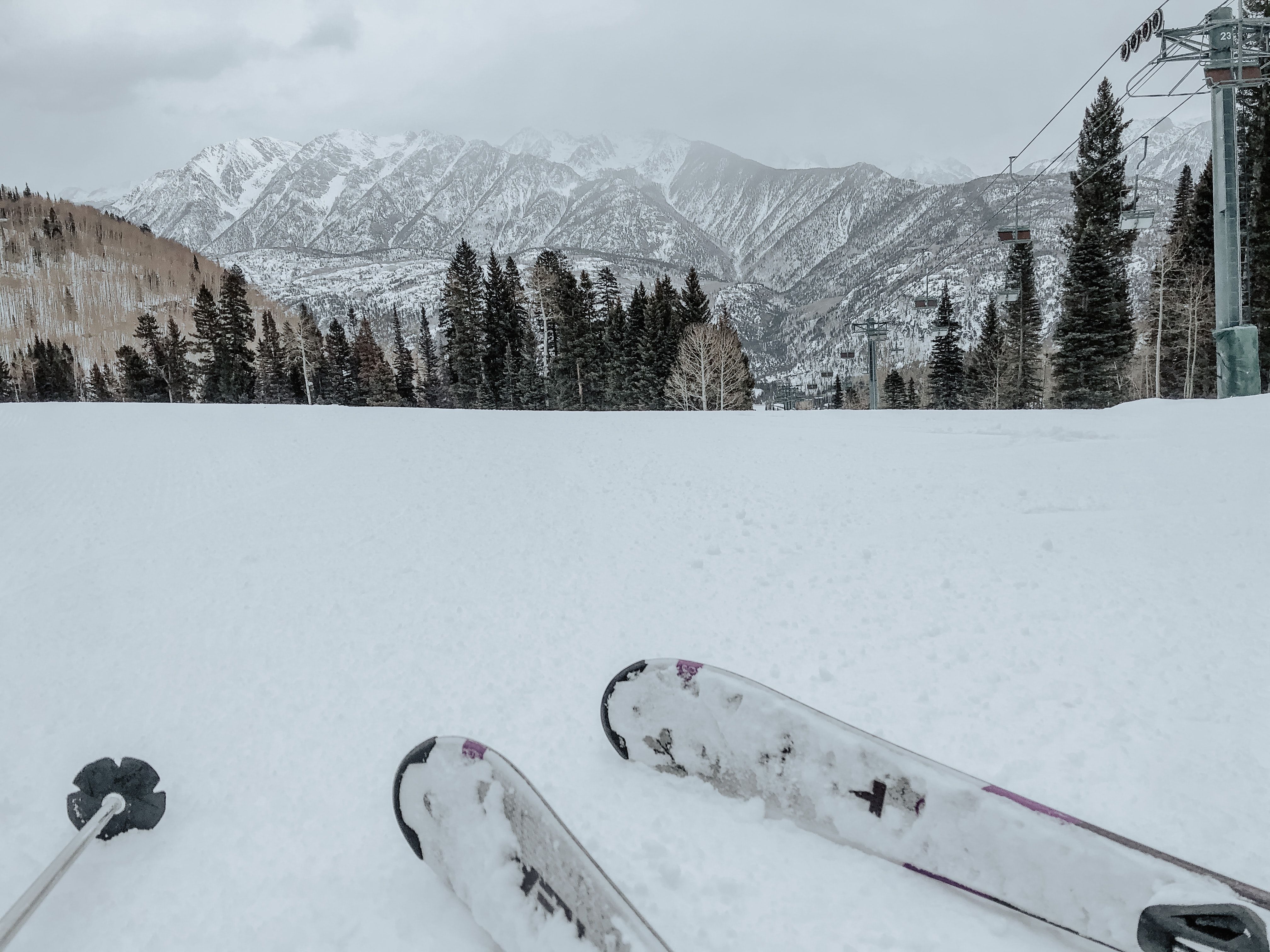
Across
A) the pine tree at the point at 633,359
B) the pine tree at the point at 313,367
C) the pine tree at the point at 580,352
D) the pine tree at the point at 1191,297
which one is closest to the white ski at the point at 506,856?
the pine tree at the point at 1191,297

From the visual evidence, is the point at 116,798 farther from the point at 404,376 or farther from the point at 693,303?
the point at 404,376

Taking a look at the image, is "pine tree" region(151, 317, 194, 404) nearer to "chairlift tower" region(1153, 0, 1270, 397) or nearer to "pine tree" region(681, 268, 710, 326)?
"pine tree" region(681, 268, 710, 326)

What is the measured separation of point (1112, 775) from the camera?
346 centimetres

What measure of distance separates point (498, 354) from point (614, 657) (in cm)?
4585

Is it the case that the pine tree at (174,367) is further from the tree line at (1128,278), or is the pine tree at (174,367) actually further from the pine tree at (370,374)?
the tree line at (1128,278)

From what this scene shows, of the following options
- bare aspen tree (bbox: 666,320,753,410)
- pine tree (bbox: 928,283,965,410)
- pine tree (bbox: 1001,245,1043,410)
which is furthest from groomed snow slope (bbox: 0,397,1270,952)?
pine tree (bbox: 928,283,965,410)

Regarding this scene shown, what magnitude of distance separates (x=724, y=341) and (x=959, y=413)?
1044 inches

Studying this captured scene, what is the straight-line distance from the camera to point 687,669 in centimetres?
378

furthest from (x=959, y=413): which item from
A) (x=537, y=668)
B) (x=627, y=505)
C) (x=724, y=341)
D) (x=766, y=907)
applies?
(x=724, y=341)

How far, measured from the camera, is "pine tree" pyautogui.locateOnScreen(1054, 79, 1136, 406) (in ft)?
103

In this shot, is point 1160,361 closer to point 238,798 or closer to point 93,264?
point 238,798

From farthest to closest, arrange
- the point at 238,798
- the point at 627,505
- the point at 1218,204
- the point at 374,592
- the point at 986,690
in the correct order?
1. the point at 1218,204
2. the point at 627,505
3. the point at 374,592
4. the point at 986,690
5. the point at 238,798

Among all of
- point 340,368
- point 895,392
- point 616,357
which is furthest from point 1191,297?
point 340,368

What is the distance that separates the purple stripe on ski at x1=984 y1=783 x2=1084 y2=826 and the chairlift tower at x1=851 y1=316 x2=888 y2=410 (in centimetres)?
2673
